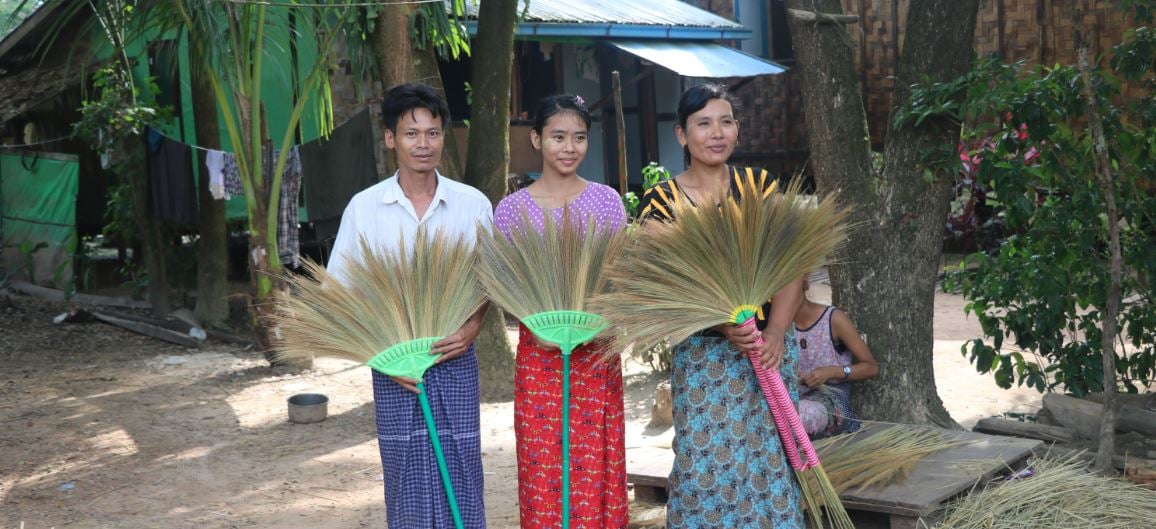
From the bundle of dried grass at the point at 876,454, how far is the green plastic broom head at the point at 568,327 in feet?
3.00

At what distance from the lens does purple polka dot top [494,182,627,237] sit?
2830mm

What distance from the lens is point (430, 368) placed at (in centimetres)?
278

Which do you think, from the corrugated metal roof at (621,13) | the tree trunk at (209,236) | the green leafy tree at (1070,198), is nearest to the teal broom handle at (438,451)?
the green leafy tree at (1070,198)

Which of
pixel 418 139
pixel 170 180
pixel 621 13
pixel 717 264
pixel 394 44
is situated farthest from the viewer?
pixel 621 13

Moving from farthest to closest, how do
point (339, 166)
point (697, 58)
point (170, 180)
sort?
point (697, 58) → point (170, 180) → point (339, 166)

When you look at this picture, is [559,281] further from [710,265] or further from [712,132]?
[712,132]

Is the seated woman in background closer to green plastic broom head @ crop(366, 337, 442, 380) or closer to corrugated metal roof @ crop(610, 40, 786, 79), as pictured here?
green plastic broom head @ crop(366, 337, 442, 380)

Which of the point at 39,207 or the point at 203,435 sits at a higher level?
the point at 39,207

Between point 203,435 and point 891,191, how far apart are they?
10.8ft

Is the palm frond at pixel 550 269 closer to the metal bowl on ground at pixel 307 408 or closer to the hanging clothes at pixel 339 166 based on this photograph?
the metal bowl on ground at pixel 307 408

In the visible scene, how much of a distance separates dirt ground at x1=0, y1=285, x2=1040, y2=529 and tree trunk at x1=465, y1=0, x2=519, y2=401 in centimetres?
21

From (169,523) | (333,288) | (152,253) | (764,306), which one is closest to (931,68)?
(764,306)

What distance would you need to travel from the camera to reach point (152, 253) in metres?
7.94

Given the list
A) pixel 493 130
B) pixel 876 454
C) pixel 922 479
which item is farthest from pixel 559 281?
pixel 493 130
